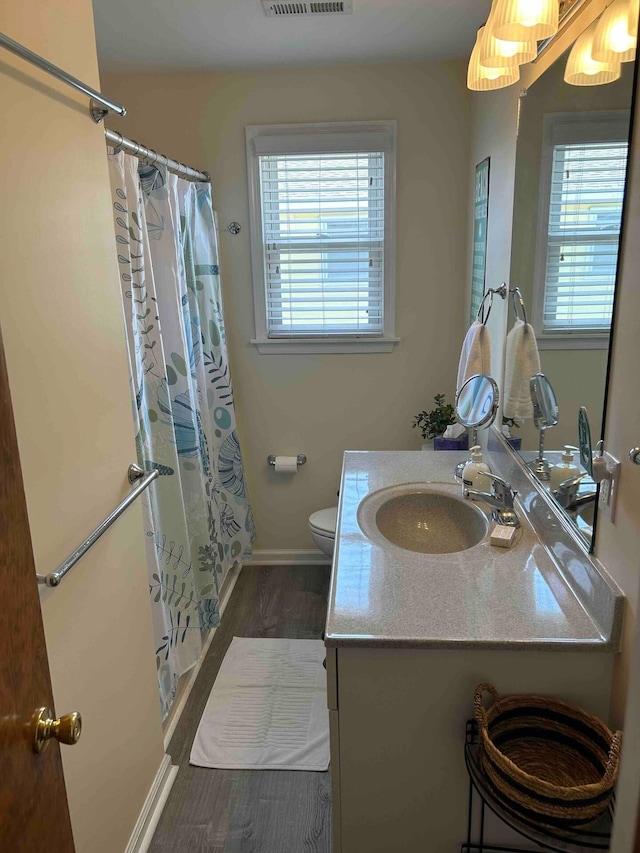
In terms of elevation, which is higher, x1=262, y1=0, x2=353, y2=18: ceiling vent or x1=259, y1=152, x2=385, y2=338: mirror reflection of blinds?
x1=262, y1=0, x2=353, y2=18: ceiling vent

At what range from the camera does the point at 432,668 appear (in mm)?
1327

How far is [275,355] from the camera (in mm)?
3205

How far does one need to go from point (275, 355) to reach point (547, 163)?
1759 mm

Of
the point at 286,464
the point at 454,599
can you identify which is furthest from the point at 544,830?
the point at 286,464

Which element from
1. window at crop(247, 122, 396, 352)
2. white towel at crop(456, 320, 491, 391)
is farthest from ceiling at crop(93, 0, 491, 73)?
white towel at crop(456, 320, 491, 391)

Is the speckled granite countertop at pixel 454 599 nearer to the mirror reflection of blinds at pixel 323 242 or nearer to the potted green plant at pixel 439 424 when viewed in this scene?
the potted green plant at pixel 439 424

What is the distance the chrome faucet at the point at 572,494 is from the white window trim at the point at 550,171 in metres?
0.32

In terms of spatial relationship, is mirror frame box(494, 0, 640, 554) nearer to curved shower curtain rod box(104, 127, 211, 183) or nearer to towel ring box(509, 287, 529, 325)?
towel ring box(509, 287, 529, 325)

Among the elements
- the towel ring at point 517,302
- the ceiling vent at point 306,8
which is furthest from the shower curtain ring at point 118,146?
the towel ring at point 517,302

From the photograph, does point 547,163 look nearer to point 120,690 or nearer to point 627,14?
point 627,14

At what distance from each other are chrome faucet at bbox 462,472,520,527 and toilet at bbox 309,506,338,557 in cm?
117

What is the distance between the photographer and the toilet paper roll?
3.29 meters

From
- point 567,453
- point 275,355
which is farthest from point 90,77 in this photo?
point 275,355

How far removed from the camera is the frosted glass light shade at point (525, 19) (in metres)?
1.39
